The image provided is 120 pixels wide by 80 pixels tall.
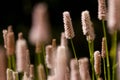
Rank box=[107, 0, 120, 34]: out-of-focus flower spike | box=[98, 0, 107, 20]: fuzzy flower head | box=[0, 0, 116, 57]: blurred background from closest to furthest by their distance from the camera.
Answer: box=[107, 0, 120, 34]: out-of-focus flower spike < box=[98, 0, 107, 20]: fuzzy flower head < box=[0, 0, 116, 57]: blurred background

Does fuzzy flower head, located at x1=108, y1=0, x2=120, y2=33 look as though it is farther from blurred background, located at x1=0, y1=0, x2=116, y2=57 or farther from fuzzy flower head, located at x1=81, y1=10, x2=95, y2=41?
blurred background, located at x1=0, y1=0, x2=116, y2=57

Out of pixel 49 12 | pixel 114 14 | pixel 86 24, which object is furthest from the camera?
pixel 49 12

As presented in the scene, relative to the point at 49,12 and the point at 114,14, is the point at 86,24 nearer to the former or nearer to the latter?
the point at 114,14

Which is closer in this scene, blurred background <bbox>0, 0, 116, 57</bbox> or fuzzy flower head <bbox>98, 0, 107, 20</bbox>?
fuzzy flower head <bbox>98, 0, 107, 20</bbox>

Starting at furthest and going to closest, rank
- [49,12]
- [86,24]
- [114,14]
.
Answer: [49,12] → [86,24] → [114,14]

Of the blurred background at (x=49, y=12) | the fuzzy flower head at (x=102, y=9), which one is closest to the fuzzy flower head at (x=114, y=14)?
the fuzzy flower head at (x=102, y=9)

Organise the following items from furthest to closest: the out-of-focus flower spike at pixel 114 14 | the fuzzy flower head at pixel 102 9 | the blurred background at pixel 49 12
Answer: the blurred background at pixel 49 12 < the fuzzy flower head at pixel 102 9 < the out-of-focus flower spike at pixel 114 14

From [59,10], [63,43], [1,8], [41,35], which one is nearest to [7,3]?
[1,8]

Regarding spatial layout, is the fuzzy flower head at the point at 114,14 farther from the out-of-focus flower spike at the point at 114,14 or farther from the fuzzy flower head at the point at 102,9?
the fuzzy flower head at the point at 102,9

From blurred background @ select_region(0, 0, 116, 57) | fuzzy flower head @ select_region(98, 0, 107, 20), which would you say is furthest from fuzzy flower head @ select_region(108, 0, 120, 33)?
blurred background @ select_region(0, 0, 116, 57)

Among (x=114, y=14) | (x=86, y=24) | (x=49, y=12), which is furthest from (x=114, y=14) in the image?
(x=49, y=12)

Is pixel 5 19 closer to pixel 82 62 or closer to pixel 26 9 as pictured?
pixel 26 9
